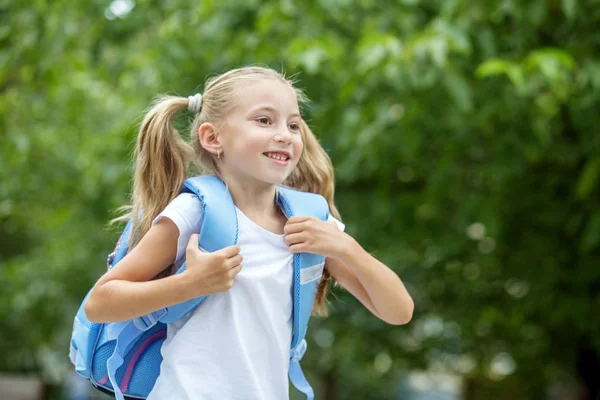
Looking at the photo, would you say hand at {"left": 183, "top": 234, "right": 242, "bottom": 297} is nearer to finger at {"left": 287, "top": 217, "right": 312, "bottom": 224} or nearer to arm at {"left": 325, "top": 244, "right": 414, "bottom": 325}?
finger at {"left": 287, "top": 217, "right": 312, "bottom": 224}

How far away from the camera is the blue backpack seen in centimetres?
195

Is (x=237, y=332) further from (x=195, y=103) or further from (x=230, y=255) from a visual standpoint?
(x=195, y=103)

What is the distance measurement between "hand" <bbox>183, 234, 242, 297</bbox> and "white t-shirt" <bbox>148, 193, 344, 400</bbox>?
0.34 ft

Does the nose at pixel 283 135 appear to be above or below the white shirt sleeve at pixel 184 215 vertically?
above

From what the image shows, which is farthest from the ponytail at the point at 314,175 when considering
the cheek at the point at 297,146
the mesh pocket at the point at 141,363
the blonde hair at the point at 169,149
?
the mesh pocket at the point at 141,363

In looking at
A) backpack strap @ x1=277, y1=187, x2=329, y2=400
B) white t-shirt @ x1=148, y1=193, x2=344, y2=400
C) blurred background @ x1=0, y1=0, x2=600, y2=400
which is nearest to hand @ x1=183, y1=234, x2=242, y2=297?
white t-shirt @ x1=148, y1=193, x2=344, y2=400

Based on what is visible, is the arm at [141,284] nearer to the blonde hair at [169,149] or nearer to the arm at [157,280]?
the arm at [157,280]

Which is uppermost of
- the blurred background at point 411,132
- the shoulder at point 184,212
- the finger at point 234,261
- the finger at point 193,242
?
the shoulder at point 184,212

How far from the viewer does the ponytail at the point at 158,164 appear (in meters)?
2.13

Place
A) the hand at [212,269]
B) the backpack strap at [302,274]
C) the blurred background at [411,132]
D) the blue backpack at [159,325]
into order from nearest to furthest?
the hand at [212,269], the blue backpack at [159,325], the backpack strap at [302,274], the blurred background at [411,132]

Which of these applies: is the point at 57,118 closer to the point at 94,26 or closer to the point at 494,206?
the point at 94,26

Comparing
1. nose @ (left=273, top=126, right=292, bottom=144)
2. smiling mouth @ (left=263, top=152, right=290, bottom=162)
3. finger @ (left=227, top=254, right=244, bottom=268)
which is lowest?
finger @ (left=227, top=254, right=244, bottom=268)

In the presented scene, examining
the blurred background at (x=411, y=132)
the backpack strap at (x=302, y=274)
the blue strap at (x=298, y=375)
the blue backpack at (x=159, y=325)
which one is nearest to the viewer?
the blue backpack at (x=159, y=325)

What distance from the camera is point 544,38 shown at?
17.5 feet
